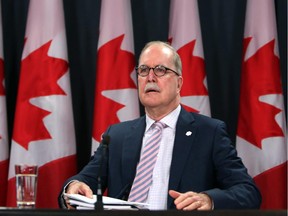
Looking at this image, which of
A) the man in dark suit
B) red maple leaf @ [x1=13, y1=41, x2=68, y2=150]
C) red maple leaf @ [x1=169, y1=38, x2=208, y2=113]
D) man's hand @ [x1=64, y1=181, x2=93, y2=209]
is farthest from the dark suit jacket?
red maple leaf @ [x1=13, y1=41, x2=68, y2=150]

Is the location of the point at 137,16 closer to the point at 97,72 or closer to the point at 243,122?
the point at 97,72

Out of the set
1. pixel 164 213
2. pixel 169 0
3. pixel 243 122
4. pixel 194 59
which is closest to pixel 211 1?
pixel 169 0

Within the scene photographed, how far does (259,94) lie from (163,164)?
3.55 ft

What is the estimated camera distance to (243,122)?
13.0ft

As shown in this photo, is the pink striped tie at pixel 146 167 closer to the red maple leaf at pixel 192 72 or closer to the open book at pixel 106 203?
the open book at pixel 106 203

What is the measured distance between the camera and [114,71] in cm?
399

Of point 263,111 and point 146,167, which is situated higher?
point 263,111

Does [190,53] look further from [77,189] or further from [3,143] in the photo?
[77,189]

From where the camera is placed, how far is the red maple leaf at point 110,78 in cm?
396

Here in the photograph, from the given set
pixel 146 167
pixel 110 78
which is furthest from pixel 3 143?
Answer: pixel 146 167

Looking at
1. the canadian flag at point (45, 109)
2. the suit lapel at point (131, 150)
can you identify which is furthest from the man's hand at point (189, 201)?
the canadian flag at point (45, 109)

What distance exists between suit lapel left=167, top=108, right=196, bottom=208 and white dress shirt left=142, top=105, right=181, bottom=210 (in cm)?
4

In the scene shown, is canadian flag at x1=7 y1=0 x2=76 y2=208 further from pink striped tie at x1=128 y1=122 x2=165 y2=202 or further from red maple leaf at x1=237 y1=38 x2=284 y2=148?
red maple leaf at x1=237 y1=38 x2=284 y2=148

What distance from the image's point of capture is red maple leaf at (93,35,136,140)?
3.96m
